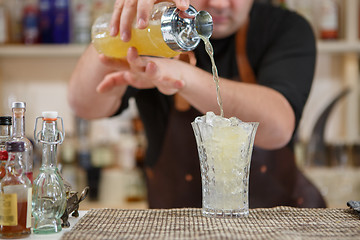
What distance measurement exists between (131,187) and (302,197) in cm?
113

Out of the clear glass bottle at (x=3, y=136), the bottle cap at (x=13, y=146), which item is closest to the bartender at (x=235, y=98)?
the clear glass bottle at (x=3, y=136)

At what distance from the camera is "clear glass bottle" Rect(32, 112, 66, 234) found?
913mm

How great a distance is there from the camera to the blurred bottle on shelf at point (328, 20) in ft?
8.50

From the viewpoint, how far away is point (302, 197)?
1.77 m

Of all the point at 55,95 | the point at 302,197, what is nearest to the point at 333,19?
the point at 302,197

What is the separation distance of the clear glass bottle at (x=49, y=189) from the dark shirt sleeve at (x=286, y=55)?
29.6 inches

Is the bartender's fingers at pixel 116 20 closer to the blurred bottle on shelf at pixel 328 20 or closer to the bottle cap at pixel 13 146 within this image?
the bottle cap at pixel 13 146

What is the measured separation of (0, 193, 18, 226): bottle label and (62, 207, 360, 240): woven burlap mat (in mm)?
98

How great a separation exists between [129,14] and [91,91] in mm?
448

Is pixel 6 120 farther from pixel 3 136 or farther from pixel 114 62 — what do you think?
pixel 114 62

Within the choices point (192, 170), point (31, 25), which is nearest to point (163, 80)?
point (192, 170)

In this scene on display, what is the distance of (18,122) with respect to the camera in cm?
95

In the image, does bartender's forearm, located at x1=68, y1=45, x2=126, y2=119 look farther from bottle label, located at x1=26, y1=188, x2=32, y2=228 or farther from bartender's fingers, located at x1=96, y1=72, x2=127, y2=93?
bottle label, located at x1=26, y1=188, x2=32, y2=228

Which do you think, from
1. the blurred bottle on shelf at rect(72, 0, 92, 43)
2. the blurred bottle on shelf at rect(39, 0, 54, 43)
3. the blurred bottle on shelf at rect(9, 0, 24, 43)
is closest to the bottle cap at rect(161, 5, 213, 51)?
the blurred bottle on shelf at rect(72, 0, 92, 43)
